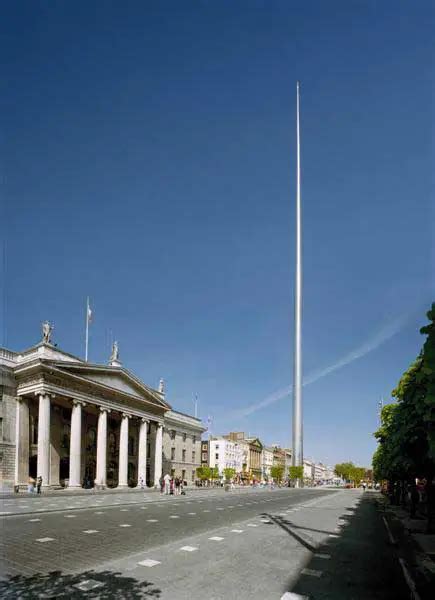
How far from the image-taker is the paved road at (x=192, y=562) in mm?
8398

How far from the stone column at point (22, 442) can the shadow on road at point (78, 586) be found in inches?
1642

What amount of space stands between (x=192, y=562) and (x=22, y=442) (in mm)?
42969

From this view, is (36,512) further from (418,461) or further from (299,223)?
(299,223)

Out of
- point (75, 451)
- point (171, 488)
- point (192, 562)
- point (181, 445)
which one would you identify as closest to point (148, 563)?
point (192, 562)

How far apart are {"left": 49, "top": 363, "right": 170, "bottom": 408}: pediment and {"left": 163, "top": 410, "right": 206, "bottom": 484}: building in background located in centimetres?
1299

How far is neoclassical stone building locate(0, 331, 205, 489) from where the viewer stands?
152ft

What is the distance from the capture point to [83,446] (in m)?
56.9

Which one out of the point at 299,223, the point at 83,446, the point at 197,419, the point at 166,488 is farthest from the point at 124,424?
the point at 299,223

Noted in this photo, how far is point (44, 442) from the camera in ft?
148

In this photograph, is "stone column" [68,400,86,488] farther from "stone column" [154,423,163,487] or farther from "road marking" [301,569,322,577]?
"road marking" [301,569,322,577]

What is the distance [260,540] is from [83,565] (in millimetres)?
6626

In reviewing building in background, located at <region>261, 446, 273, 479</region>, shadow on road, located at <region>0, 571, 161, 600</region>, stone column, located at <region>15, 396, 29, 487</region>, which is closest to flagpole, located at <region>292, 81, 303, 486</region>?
building in background, located at <region>261, 446, 273, 479</region>

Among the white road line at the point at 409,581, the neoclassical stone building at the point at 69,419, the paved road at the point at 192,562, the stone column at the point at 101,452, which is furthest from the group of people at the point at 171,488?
the white road line at the point at 409,581

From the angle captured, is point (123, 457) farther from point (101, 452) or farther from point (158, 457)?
point (158, 457)
